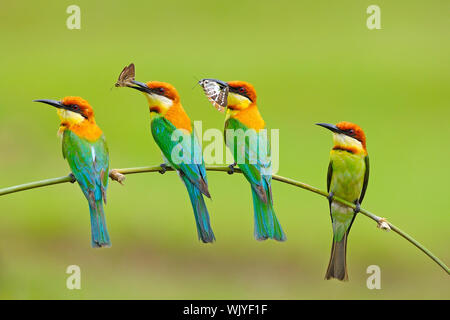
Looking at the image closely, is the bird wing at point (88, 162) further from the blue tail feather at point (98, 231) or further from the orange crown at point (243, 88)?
the orange crown at point (243, 88)

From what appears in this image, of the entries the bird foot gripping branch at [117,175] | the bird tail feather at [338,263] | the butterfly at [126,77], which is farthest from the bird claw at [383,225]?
the butterfly at [126,77]

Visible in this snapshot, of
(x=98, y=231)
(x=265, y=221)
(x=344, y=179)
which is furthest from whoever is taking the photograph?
(x=344, y=179)

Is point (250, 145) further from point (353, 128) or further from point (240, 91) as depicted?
point (353, 128)

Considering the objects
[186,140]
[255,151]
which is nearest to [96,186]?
[186,140]

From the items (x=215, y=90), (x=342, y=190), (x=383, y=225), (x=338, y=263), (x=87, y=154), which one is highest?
(x=215, y=90)

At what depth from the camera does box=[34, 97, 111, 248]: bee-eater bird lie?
1.94 m

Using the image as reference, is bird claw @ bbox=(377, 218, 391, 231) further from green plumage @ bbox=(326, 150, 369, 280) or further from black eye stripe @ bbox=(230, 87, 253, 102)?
black eye stripe @ bbox=(230, 87, 253, 102)

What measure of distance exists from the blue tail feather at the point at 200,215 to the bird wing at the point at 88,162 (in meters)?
0.24

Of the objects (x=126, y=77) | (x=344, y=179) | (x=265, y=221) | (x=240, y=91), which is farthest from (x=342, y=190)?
(x=126, y=77)

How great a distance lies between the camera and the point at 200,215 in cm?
199

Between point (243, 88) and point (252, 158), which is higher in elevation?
point (243, 88)

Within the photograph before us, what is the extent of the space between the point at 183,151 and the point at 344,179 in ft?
1.78

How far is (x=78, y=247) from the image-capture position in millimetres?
3611

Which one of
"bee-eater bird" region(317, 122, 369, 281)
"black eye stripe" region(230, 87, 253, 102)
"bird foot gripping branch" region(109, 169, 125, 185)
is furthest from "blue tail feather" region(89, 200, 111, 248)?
"bee-eater bird" region(317, 122, 369, 281)
